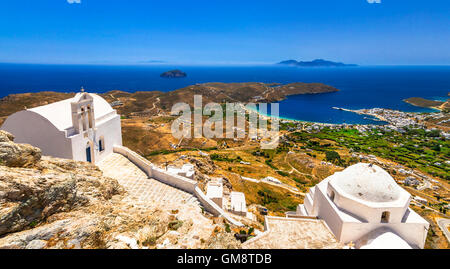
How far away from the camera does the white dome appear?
1221 centimetres

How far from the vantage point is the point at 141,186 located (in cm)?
1443

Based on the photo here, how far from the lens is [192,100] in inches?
3932

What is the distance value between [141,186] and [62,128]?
5.39 m

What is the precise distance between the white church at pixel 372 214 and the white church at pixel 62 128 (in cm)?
1419

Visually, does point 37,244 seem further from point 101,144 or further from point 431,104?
point 431,104

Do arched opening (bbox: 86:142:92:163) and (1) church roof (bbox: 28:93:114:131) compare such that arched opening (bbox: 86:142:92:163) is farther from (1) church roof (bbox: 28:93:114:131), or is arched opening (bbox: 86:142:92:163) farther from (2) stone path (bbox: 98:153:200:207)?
(1) church roof (bbox: 28:93:114:131)

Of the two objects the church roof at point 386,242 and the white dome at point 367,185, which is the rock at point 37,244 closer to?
the church roof at point 386,242

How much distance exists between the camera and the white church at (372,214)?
11.6m

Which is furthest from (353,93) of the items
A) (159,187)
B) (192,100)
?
(159,187)

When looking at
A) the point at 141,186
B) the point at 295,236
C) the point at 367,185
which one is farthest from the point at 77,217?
the point at 367,185

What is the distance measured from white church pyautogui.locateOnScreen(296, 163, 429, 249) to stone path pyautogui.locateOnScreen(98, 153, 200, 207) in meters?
7.20
